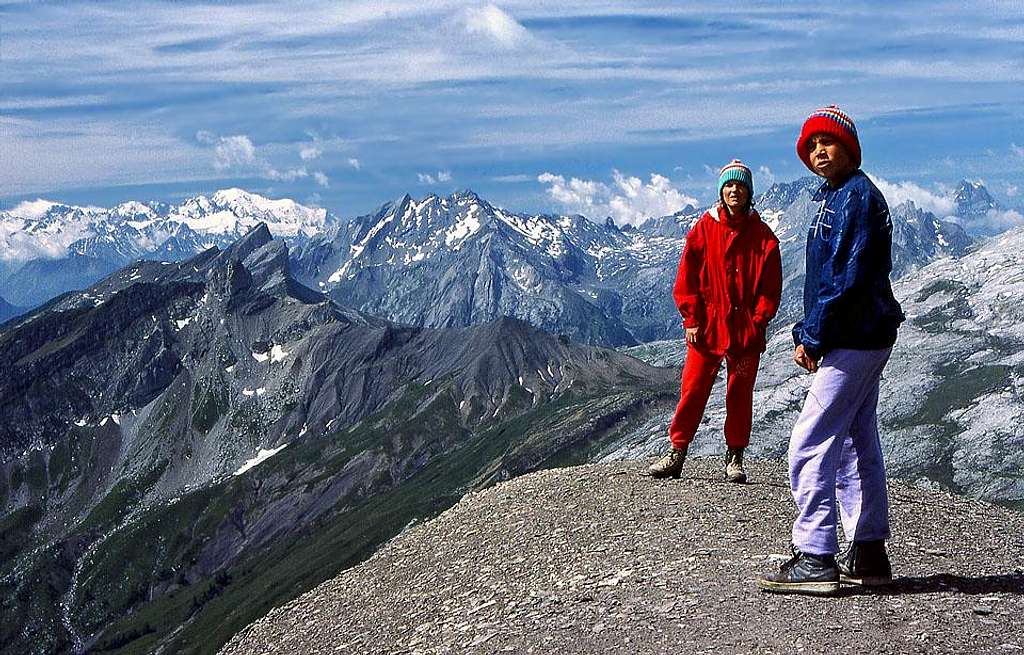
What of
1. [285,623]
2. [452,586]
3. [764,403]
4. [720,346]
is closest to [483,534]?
[452,586]

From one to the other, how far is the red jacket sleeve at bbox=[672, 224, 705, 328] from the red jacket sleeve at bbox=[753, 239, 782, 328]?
3.48 feet

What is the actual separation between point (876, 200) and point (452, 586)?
31.1 ft

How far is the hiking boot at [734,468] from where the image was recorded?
1902 cm

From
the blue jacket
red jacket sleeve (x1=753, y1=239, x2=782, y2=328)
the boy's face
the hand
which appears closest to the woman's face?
red jacket sleeve (x1=753, y1=239, x2=782, y2=328)

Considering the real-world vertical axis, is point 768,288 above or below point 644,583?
above

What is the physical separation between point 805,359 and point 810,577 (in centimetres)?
287

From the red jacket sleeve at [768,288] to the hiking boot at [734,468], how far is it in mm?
3568

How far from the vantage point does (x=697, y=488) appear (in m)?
18.7

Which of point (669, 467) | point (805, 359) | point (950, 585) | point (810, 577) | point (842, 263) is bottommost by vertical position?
point (669, 467)

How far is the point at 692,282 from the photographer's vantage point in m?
16.8

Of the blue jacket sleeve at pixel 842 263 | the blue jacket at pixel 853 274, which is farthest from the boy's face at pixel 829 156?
the blue jacket sleeve at pixel 842 263

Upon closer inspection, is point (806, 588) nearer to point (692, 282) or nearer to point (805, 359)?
point (805, 359)

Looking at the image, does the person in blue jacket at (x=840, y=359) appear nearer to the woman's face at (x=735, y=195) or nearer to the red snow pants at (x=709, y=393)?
the woman's face at (x=735, y=195)

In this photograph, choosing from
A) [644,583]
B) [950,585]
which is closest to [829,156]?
[950,585]
